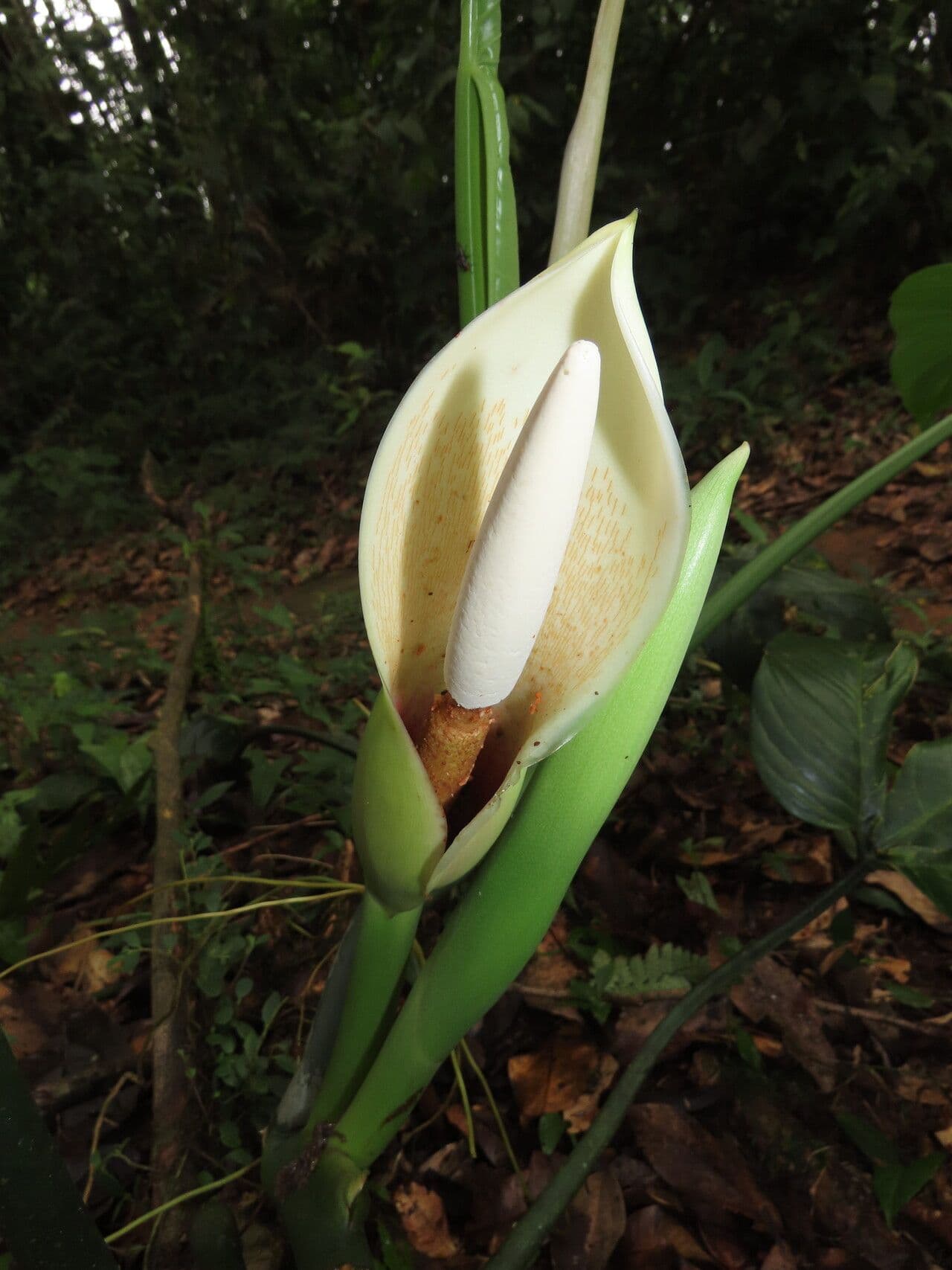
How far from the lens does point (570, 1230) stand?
1.89ft

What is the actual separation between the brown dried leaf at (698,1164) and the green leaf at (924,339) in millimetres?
781

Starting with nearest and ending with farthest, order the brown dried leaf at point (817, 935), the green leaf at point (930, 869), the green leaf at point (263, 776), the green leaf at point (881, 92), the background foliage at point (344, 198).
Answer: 1. the green leaf at point (930, 869)
2. the brown dried leaf at point (817, 935)
3. the green leaf at point (263, 776)
4. the green leaf at point (881, 92)
5. the background foliage at point (344, 198)

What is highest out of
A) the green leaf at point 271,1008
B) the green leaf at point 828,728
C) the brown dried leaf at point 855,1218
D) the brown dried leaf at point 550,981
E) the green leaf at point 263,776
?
the green leaf at point 828,728

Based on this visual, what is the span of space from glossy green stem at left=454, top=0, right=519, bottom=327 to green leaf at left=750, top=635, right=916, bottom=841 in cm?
40

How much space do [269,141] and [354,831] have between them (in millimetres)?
4255

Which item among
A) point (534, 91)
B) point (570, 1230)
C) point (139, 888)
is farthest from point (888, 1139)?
point (534, 91)

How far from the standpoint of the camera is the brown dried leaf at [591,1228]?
560mm

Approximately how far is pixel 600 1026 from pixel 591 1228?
168mm

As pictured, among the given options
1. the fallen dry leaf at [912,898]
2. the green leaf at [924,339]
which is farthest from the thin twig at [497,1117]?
the green leaf at [924,339]

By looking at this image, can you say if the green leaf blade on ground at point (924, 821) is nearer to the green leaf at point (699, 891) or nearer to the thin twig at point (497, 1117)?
the green leaf at point (699, 891)

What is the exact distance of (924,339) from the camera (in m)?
0.82

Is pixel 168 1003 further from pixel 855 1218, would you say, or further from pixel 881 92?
pixel 881 92

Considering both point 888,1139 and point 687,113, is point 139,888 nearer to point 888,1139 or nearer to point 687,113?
point 888,1139

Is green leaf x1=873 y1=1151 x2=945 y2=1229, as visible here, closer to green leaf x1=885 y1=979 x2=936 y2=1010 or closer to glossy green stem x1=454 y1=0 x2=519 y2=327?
green leaf x1=885 y1=979 x2=936 y2=1010
